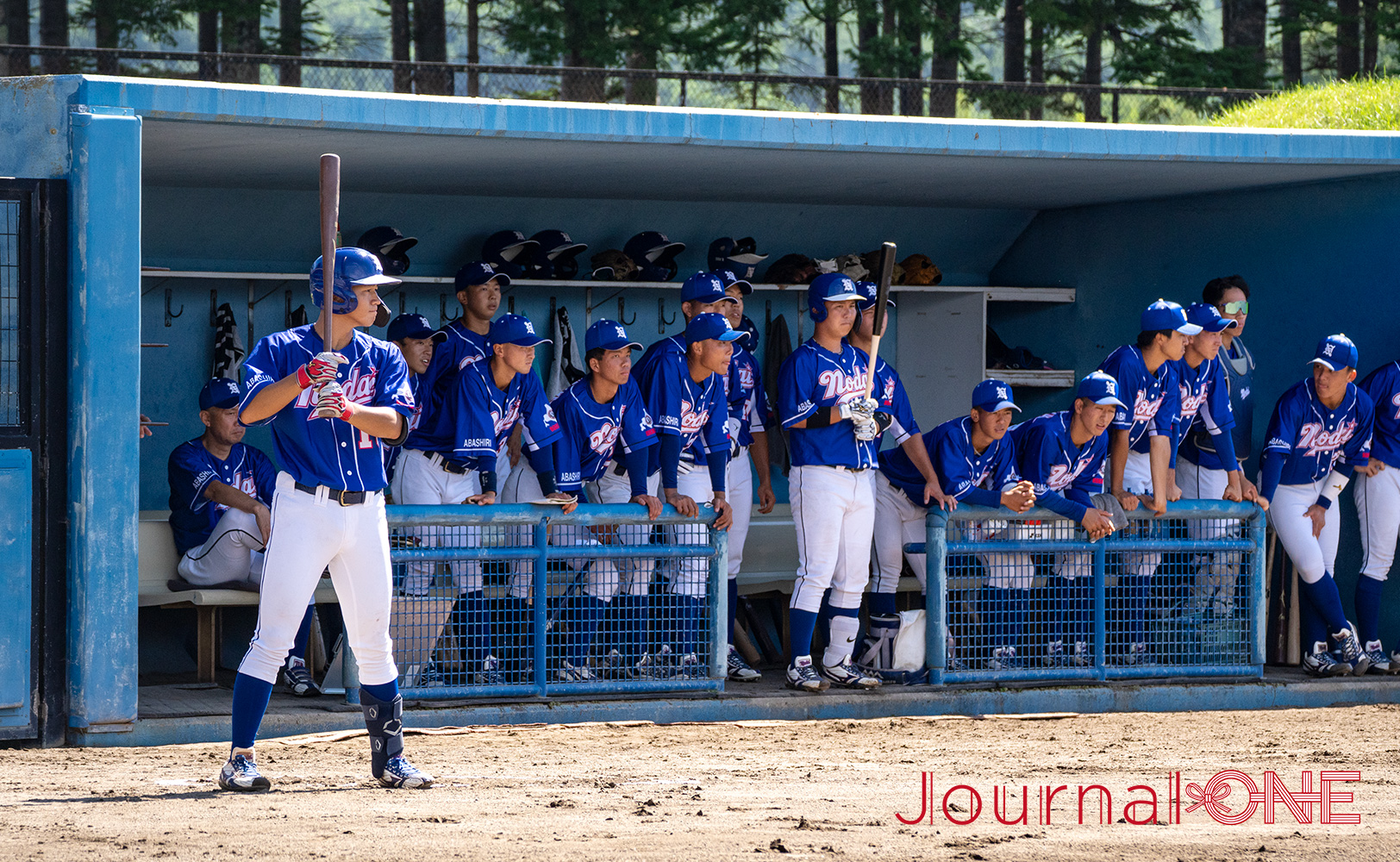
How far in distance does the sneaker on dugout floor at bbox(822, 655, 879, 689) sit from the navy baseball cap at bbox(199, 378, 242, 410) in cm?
245

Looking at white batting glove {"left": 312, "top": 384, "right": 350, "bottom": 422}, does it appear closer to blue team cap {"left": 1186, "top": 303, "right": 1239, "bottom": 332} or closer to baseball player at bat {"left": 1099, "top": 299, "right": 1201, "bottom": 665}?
baseball player at bat {"left": 1099, "top": 299, "right": 1201, "bottom": 665}

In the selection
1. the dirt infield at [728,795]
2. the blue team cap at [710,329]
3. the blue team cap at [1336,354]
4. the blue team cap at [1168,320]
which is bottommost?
the dirt infield at [728,795]

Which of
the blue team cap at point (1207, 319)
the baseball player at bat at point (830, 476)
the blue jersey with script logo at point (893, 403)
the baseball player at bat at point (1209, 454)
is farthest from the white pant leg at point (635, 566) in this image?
the blue team cap at point (1207, 319)

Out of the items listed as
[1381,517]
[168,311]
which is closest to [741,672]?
[1381,517]

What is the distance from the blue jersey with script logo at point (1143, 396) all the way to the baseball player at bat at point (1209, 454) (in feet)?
0.34

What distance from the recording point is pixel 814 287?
6008 millimetres

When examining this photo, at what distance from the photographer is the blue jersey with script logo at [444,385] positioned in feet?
18.9

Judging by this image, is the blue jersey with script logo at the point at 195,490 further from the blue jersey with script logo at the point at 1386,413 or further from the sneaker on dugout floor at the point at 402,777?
the blue jersey with script logo at the point at 1386,413

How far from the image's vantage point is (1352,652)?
640 cm

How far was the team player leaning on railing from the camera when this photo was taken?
568 centimetres

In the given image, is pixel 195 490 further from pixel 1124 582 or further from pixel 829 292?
pixel 1124 582

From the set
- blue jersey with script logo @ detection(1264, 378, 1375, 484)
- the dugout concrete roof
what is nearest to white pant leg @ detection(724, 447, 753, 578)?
the dugout concrete roof

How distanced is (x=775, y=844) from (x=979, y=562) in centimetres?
252

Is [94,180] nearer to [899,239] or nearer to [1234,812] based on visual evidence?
[1234,812]
